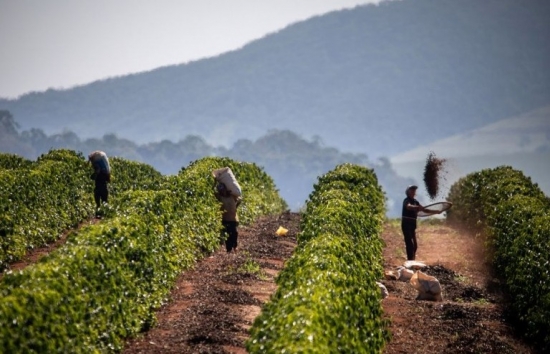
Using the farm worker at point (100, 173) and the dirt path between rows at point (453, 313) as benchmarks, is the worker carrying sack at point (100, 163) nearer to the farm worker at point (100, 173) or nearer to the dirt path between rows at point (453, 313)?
the farm worker at point (100, 173)

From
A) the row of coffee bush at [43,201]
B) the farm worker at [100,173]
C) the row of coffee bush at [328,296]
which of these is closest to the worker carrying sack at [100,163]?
the farm worker at [100,173]

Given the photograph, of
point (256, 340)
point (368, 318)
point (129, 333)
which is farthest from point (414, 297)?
point (256, 340)

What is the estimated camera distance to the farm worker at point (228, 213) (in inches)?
813

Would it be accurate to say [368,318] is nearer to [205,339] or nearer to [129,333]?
[205,339]

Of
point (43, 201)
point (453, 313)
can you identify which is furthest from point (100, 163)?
point (453, 313)

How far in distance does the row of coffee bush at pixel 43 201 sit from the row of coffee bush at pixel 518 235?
26.1 feet

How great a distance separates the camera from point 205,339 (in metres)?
13.0

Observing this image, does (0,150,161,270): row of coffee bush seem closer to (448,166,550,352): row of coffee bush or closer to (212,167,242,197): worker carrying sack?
(212,167,242,197): worker carrying sack

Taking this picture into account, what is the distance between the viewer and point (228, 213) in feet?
67.7

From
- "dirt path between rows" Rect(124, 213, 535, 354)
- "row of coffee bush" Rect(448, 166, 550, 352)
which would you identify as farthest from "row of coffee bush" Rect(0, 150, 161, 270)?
"row of coffee bush" Rect(448, 166, 550, 352)

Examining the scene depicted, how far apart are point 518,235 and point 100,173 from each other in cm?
1184

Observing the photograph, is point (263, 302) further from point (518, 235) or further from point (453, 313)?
point (518, 235)

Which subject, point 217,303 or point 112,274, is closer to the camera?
point 112,274

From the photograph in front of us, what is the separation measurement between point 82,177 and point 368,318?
635 inches
